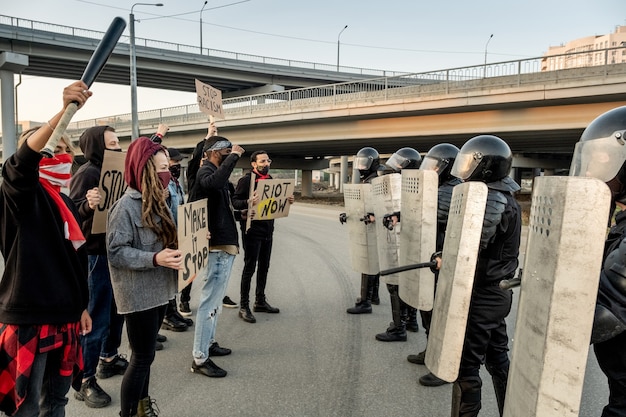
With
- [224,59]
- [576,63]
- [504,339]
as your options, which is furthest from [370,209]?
[224,59]

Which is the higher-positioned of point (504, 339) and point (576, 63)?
point (576, 63)

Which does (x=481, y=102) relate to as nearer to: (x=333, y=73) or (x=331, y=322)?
(x=331, y=322)

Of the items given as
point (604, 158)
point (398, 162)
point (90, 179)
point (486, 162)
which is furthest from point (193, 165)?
point (604, 158)

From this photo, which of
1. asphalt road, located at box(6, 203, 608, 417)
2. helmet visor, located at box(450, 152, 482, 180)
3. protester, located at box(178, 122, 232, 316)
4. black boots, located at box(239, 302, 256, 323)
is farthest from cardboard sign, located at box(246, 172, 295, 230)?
helmet visor, located at box(450, 152, 482, 180)

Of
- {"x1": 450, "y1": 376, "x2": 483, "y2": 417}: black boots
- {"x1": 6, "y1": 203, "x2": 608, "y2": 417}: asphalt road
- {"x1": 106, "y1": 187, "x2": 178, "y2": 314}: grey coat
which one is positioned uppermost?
{"x1": 106, "y1": 187, "x2": 178, "y2": 314}: grey coat

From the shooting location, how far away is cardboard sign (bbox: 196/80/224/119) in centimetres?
615

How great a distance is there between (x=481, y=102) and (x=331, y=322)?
15.2 m

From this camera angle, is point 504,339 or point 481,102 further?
point 481,102

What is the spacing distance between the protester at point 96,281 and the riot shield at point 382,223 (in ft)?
9.07

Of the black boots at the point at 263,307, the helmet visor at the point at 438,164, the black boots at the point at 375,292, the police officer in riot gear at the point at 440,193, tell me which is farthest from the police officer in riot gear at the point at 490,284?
the black boots at the point at 263,307

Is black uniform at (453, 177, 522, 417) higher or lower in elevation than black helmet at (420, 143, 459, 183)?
lower

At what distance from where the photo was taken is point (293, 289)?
6.91 m

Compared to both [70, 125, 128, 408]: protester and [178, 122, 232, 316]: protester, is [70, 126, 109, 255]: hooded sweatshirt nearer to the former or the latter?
[70, 125, 128, 408]: protester

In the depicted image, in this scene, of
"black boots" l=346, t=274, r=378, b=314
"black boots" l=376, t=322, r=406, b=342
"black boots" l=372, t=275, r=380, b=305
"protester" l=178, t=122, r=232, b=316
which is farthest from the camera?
"black boots" l=372, t=275, r=380, b=305
